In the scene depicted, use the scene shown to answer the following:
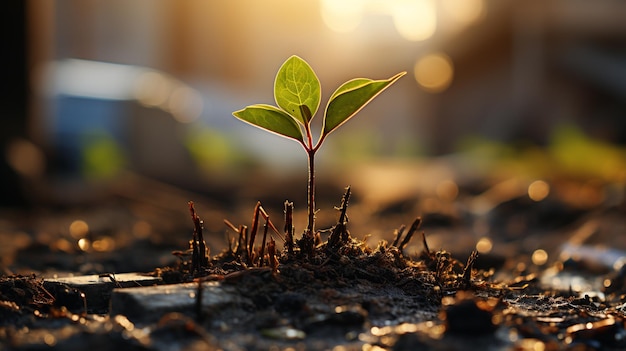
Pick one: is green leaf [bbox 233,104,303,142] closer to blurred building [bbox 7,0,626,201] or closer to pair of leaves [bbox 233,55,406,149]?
pair of leaves [bbox 233,55,406,149]

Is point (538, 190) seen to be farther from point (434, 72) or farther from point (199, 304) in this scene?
point (434, 72)

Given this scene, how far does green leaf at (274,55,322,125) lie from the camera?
2.02 meters

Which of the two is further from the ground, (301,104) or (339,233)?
(301,104)

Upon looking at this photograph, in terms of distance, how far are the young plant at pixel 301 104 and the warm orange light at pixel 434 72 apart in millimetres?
13686

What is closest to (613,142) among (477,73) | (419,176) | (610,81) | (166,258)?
(610,81)

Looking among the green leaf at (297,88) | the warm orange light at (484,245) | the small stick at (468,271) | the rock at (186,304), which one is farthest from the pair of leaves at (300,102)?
the warm orange light at (484,245)

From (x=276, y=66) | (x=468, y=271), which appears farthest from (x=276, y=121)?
(x=276, y=66)

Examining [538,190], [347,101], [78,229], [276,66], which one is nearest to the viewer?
[347,101]

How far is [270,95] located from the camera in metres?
18.1

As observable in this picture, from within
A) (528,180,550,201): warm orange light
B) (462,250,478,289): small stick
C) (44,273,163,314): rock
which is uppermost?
(462,250,478,289): small stick

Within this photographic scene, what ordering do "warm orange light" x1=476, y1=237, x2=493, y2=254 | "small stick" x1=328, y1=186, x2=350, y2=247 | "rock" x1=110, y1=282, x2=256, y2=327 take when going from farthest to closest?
"warm orange light" x1=476, y1=237, x2=493, y2=254 < "small stick" x1=328, y1=186, x2=350, y2=247 < "rock" x1=110, y1=282, x2=256, y2=327

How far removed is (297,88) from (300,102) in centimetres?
4

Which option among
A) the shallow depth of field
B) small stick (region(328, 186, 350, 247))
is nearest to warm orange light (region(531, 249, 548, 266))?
the shallow depth of field

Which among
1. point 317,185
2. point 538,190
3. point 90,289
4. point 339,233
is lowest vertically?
point 317,185
